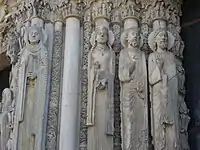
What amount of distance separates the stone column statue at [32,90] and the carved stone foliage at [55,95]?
120mm

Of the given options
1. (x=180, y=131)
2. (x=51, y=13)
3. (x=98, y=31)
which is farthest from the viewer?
(x=51, y=13)

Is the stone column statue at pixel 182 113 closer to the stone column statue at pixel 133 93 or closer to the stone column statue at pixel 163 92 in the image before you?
the stone column statue at pixel 163 92

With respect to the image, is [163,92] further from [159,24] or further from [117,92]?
[159,24]

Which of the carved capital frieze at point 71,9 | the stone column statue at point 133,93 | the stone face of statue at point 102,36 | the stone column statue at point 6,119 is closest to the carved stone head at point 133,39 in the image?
the stone column statue at point 133,93

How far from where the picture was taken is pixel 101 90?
581 cm

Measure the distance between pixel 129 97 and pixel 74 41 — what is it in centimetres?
104

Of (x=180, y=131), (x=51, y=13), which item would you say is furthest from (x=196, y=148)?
(x=51, y=13)

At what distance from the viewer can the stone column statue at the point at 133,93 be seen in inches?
221

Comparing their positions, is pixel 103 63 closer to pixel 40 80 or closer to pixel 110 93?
pixel 110 93

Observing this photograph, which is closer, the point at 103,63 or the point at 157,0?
the point at 103,63

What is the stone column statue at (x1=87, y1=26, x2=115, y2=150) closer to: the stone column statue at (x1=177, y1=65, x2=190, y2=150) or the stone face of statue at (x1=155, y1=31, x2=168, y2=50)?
the stone face of statue at (x1=155, y1=31, x2=168, y2=50)

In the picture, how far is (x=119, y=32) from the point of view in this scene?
20.7 ft

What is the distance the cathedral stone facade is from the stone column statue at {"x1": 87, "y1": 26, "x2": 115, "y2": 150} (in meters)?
0.01

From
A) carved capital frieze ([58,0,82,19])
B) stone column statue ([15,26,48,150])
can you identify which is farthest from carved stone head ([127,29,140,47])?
stone column statue ([15,26,48,150])
